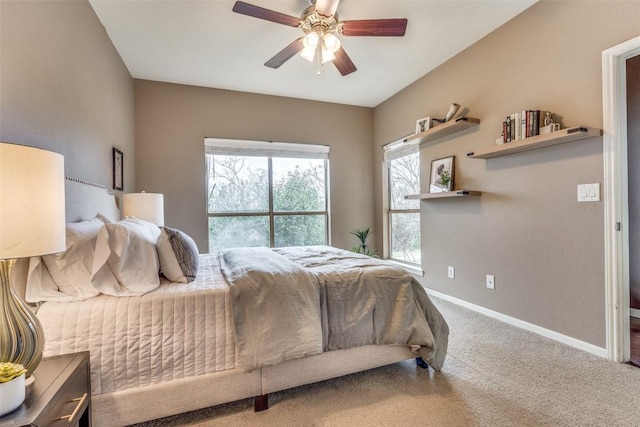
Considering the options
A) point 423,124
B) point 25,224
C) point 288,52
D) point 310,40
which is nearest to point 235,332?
point 25,224

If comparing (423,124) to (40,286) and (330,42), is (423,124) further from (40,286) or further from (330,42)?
(40,286)

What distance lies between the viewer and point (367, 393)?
1.72 m

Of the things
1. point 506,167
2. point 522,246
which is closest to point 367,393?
point 522,246

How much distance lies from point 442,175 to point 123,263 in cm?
306

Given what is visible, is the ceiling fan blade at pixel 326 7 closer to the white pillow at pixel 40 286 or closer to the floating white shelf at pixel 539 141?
the floating white shelf at pixel 539 141

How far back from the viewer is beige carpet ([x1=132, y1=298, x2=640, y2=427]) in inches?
59.0

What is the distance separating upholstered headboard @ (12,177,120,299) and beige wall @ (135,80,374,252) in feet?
3.58

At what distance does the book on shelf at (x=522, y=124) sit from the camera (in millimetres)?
2320

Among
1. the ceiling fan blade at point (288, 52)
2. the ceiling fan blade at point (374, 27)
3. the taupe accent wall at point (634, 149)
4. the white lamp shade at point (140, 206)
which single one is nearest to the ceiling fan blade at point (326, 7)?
the ceiling fan blade at point (374, 27)

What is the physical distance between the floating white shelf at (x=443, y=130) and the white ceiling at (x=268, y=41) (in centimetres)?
79

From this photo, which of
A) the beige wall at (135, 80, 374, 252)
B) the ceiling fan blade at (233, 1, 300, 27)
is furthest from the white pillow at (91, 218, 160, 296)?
the beige wall at (135, 80, 374, 252)

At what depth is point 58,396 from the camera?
964mm

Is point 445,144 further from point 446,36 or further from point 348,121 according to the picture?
point 348,121

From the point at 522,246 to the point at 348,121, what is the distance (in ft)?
9.69
